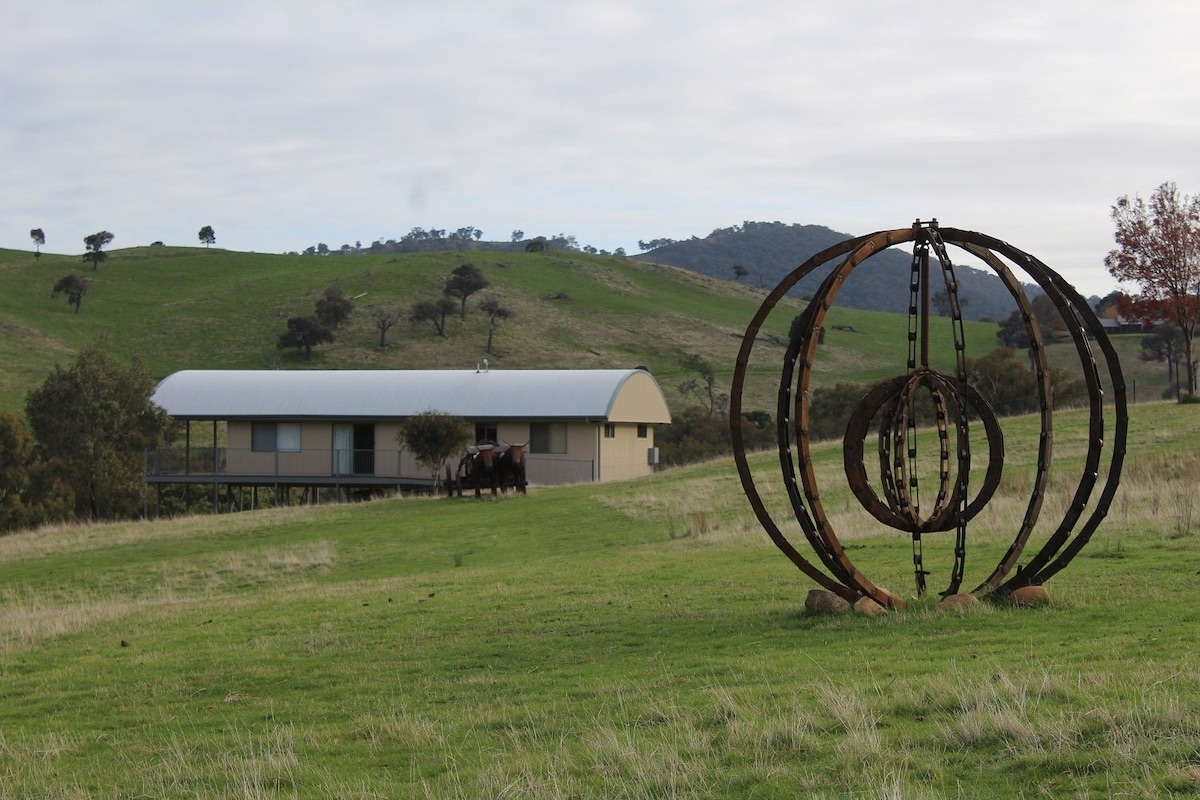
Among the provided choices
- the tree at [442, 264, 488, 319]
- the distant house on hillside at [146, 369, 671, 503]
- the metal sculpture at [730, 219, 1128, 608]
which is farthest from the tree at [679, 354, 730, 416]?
the metal sculpture at [730, 219, 1128, 608]

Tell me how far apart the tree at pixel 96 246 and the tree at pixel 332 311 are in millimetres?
30474

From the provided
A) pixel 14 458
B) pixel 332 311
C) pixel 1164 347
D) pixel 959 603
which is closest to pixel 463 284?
pixel 332 311

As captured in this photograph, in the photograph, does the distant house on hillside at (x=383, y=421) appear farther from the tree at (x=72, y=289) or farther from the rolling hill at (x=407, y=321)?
the tree at (x=72, y=289)

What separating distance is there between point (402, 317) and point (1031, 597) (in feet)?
275

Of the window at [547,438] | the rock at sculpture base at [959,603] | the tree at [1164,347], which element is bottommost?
the rock at sculpture base at [959,603]

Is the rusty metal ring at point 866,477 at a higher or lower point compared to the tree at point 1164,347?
lower

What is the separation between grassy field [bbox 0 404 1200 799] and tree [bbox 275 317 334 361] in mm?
63365

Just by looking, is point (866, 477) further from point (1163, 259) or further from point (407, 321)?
point (407, 321)

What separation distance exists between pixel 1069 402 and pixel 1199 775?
5648 cm

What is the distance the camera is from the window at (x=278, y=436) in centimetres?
4788

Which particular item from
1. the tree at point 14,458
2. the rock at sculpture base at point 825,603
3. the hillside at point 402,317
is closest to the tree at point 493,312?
the hillside at point 402,317

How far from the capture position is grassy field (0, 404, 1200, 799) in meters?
6.65

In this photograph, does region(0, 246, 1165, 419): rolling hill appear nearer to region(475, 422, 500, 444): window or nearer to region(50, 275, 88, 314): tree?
region(50, 275, 88, 314): tree

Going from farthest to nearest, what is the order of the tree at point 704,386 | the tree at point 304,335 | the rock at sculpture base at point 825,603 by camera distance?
the tree at point 304,335, the tree at point 704,386, the rock at sculpture base at point 825,603
